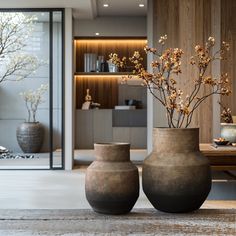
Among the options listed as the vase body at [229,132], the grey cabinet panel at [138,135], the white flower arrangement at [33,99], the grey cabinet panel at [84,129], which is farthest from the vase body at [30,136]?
the vase body at [229,132]

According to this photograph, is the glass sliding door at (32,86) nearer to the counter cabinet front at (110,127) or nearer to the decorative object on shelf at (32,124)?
the decorative object on shelf at (32,124)

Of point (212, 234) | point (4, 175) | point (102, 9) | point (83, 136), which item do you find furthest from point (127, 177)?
point (83, 136)

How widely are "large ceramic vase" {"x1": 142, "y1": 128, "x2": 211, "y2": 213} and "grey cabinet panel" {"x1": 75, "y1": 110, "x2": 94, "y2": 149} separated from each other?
885 centimetres

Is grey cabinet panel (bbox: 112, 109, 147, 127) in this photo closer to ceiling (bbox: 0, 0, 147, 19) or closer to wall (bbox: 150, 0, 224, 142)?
ceiling (bbox: 0, 0, 147, 19)

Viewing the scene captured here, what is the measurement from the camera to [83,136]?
10.5m

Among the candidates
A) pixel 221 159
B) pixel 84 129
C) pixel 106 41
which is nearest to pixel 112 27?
pixel 106 41

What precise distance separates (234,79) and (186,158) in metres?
5.21

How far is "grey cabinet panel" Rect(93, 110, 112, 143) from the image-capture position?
10438 millimetres

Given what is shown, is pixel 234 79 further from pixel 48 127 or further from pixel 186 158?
pixel 186 158

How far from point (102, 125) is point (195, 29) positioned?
4.31 meters

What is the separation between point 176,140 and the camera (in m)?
1.60

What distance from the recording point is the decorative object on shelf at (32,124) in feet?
25.9

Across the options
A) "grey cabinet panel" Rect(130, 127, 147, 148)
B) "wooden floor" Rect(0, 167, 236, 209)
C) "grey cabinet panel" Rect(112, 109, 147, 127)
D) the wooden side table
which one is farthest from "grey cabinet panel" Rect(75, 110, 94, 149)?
the wooden side table

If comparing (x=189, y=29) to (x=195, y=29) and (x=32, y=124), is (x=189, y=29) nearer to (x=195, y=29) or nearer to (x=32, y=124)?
(x=195, y=29)
